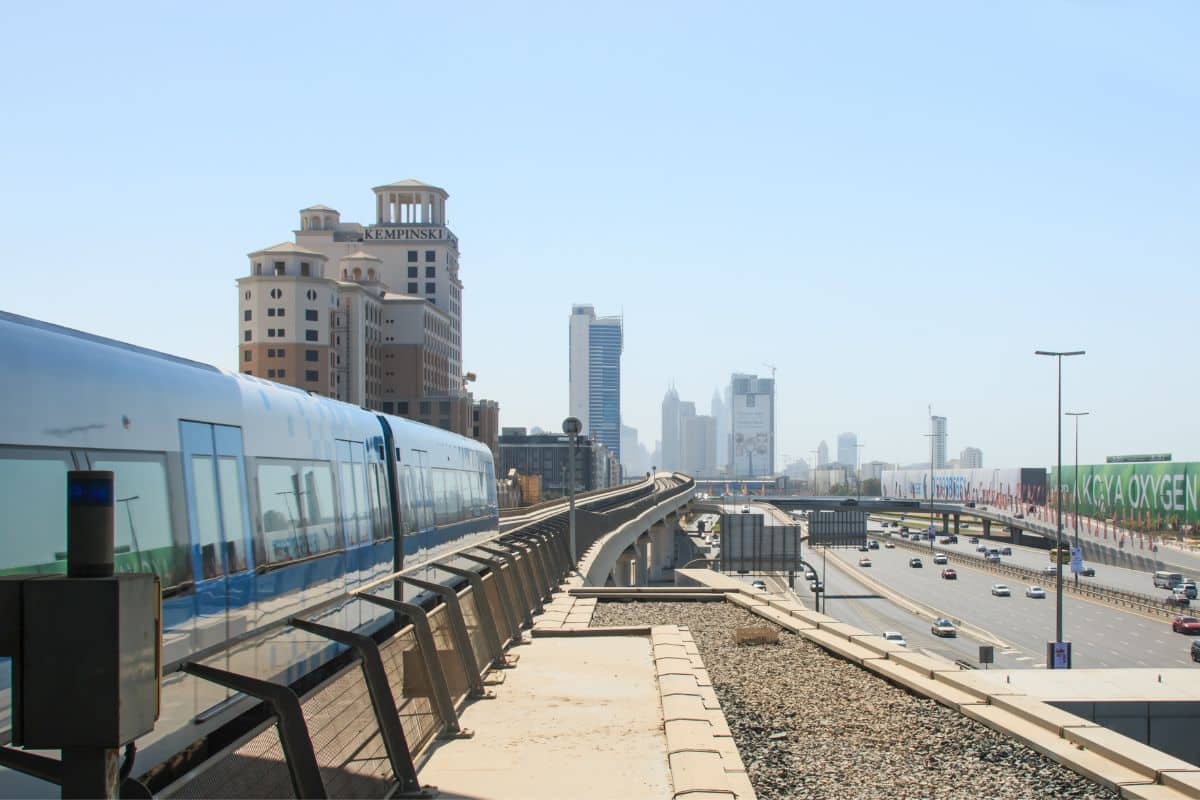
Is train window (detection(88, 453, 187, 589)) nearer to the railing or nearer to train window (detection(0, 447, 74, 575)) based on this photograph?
train window (detection(0, 447, 74, 575))

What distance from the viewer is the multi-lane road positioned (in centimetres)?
5262

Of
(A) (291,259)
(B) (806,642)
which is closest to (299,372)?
(A) (291,259)

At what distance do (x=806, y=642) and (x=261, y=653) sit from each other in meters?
10.6

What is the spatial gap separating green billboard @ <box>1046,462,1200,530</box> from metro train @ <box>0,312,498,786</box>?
114378mm

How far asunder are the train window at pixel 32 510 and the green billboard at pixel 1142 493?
121 metres

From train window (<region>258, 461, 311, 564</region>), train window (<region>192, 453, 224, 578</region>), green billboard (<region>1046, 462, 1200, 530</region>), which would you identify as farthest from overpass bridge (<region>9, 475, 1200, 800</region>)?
green billboard (<region>1046, 462, 1200, 530</region>)

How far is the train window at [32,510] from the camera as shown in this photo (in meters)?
7.04

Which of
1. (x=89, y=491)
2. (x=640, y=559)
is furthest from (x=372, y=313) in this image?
(x=89, y=491)

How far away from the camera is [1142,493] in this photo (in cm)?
12744

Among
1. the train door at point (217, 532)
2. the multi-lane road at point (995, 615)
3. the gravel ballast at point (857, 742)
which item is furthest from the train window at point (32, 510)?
the multi-lane road at point (995, 615)

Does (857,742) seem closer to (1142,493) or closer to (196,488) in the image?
(196,488)

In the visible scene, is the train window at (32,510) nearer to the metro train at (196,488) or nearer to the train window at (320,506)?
the metro train at (196,488)

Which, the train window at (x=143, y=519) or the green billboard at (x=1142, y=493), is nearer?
the train window at (x=143, y=519)

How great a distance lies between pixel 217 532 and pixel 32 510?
10.5ft
